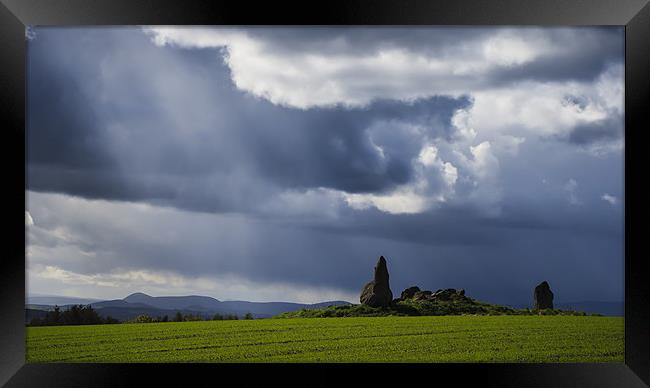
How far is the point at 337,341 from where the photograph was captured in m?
13.3

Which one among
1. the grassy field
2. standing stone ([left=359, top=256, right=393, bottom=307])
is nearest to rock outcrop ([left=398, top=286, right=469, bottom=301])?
standing stone ([left=359, top=256, right=393, bottom=307])

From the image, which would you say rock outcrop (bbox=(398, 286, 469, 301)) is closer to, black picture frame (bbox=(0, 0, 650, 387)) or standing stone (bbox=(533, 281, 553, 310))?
standing stone (bbox=(533, 281, 553, 310))

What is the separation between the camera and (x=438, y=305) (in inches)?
835

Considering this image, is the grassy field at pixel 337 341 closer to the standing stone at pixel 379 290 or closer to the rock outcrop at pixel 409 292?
the standing stone at pixel 379 290

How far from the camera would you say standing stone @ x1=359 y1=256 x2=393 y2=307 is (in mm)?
20438

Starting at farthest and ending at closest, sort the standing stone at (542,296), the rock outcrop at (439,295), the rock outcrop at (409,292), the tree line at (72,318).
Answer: the rock outcrop at (409,292), the rock outcrop at (439,295), the standing stone at (542,296), the tree line at (72,318)

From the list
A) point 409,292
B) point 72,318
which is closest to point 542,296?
point 409,292

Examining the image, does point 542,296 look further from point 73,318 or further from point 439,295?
point 73,318

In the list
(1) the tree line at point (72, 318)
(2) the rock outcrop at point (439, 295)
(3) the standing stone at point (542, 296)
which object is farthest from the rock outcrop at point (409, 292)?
(1) the tree line at point (72, 318)

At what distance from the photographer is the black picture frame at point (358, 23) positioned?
19.7 ft

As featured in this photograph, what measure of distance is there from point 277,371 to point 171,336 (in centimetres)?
797

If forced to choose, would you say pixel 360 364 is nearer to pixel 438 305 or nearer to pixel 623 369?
pixel 623 369

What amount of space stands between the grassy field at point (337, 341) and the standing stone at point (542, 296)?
11.6 feet

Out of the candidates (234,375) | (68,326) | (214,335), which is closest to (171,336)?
(214,335)
